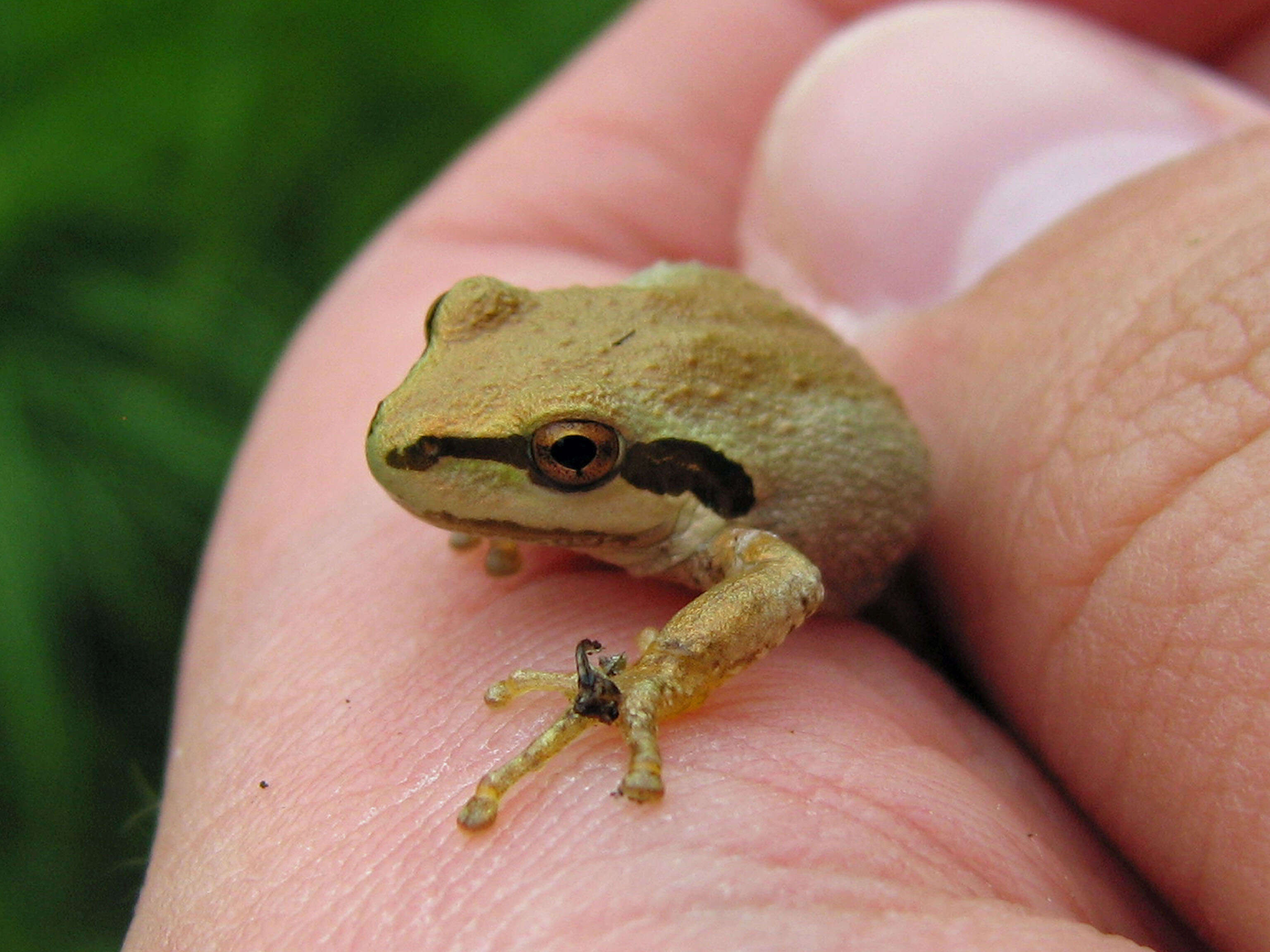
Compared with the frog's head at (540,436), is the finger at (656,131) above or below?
above

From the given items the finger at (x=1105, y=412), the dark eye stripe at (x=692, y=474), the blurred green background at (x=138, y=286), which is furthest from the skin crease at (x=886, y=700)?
the blurred green background at (x=138, y=286)

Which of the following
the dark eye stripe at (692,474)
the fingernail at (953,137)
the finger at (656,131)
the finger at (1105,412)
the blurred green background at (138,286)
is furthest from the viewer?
the finger at (656,131)

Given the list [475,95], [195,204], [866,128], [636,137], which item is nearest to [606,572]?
[866,128]

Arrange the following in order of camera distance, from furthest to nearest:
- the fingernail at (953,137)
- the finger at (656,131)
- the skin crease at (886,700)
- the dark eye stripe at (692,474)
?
1. the finger at (656,131)
2. the fingernail at (953,137)
3. the dark eye stripe at (692,474)
4. the skin crease at (886,700)

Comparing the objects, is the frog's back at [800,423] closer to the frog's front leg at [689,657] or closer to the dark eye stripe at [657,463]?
the dark eye stripe at [657,463]

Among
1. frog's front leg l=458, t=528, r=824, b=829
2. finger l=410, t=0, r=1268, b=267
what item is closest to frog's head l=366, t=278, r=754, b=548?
frog's front leg l=458, t=528, r=824, b=829

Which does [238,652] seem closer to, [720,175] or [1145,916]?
[1145,916]

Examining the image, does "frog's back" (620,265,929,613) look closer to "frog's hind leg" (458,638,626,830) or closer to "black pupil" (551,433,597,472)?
"black pupil" (551,433,597,472)
